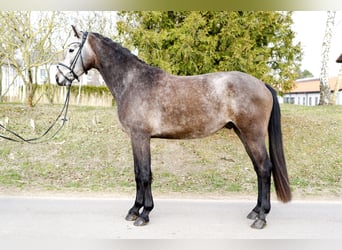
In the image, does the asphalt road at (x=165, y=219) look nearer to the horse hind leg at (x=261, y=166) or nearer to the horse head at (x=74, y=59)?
the horse hind leg at (x=261, y=166)

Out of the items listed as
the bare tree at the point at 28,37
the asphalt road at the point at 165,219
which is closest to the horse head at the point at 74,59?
the asphalt road at the point at 165,219

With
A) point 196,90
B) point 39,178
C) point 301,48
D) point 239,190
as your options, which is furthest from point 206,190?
point 301,48

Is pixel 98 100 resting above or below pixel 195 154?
above

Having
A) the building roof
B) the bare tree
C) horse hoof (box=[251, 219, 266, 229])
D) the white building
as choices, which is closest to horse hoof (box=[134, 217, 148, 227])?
horse hoof (box=[251, 219, 266, 229])

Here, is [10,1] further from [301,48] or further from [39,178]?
[301,48]

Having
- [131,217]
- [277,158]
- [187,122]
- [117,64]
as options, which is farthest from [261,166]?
[117,64]

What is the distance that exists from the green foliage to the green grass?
5.17 ft

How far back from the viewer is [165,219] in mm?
3680

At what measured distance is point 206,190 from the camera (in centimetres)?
548

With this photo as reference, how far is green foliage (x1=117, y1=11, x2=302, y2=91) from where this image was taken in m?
6.30

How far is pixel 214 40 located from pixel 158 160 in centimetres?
254

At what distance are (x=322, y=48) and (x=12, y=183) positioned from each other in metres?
8.31

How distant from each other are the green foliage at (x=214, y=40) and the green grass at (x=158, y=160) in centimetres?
157

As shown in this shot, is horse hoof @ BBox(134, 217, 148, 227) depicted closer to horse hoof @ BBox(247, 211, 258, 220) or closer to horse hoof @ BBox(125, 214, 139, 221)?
horse hoof @ BBox(125, 214, 139, 221)
